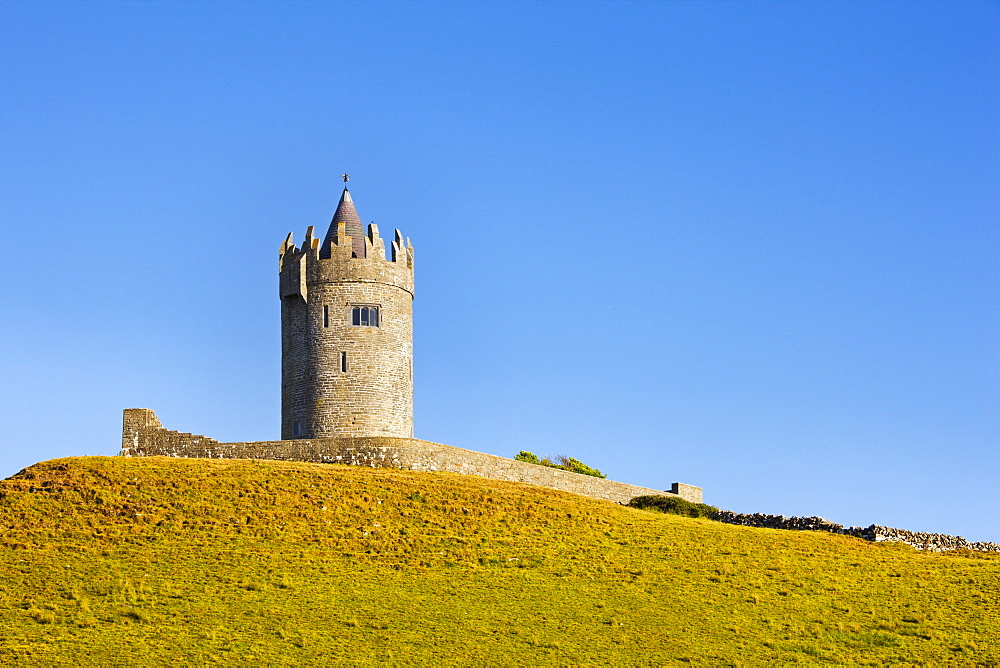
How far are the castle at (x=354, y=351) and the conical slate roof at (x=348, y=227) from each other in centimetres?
5

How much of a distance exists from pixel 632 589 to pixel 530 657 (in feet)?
23.7

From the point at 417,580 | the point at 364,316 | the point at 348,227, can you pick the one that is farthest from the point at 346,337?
the point at 417,580

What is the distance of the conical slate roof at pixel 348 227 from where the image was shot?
58.2m

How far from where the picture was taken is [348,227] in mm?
59125

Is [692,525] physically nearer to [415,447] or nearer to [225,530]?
[415,447]

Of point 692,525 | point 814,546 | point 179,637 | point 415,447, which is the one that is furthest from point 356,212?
point 179,637

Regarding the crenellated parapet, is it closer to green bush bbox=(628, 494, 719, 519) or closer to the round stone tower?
the round stone tower

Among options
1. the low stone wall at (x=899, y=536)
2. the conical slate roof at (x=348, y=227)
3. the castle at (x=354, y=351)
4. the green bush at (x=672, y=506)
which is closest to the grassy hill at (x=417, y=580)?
the low stone wall at (x=899, y=536)

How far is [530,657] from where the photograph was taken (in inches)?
1216

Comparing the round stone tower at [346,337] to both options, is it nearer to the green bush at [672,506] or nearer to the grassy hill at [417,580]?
the grassy hill at [417,580]

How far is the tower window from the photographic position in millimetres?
56906

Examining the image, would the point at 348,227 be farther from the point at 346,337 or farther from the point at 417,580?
the point at 417,580

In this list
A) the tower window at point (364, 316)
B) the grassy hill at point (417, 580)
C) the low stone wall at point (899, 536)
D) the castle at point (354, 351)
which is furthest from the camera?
the tower window at point (364, 316)

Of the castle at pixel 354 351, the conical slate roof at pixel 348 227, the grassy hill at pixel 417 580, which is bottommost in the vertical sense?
the grassy hill at pixel 417 580
